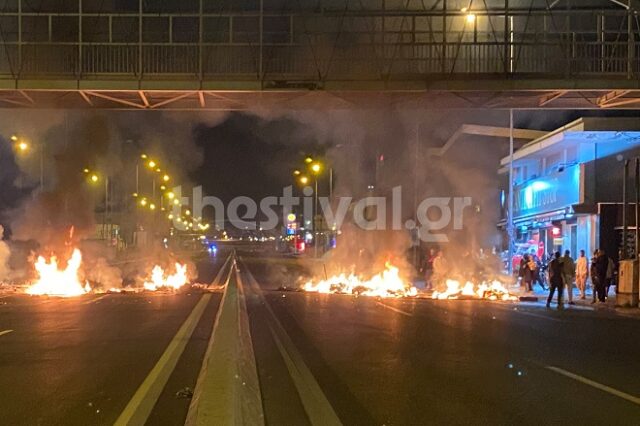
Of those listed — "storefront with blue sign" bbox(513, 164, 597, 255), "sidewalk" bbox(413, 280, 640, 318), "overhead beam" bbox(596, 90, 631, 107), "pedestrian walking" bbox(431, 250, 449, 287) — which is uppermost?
"overhead beam" bbox(596, 90, 631, 107)

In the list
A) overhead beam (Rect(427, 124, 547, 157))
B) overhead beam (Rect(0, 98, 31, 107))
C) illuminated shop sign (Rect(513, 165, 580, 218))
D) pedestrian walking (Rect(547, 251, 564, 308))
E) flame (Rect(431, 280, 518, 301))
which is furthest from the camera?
overhead beam (Rect(427, 124, 547, 157))

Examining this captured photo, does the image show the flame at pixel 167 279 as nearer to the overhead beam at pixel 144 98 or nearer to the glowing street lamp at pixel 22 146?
the glowing street lamp at pixel 22 146

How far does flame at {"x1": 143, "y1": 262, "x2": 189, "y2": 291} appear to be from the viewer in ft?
83.7

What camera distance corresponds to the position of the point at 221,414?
17.0 feet

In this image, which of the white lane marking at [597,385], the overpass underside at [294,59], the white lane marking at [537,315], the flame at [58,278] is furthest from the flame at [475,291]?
the white lane marking at [597,385]

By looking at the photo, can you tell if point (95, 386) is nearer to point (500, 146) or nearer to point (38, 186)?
point (38, 186)

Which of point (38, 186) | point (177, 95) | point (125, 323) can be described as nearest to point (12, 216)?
point (38, 186)

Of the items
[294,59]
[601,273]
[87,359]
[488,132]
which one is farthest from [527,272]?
[87,359]

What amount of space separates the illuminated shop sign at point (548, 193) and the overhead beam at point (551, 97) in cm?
948

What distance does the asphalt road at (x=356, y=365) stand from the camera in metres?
6.49

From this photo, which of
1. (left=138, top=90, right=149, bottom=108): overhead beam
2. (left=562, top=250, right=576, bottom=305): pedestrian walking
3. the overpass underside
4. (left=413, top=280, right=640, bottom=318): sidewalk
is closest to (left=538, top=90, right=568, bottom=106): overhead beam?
the overpass underside

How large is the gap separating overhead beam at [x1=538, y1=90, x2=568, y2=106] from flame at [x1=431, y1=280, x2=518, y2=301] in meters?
6.19

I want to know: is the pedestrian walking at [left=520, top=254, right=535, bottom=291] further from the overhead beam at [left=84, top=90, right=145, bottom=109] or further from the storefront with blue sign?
the overhead beam at [left=84, top=90, right=145, bottom=109]

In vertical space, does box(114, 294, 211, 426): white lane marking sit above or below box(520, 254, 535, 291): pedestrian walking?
below
